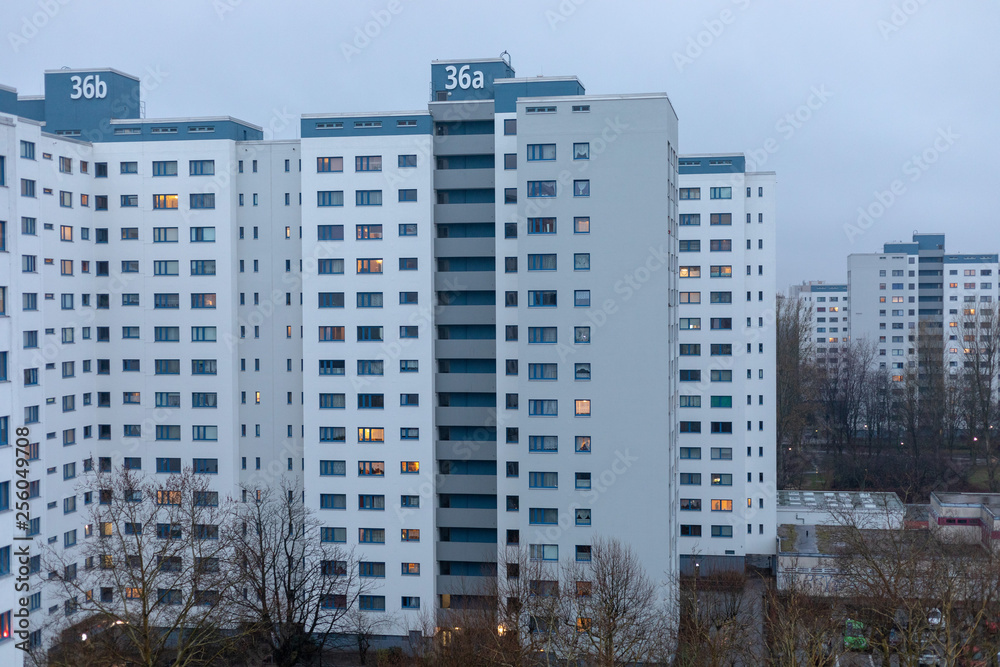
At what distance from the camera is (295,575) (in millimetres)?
43156

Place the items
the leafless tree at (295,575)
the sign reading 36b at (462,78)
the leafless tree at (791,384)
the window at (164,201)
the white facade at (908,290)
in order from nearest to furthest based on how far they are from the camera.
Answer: the leafless tree at (295,575), the sign reading 36b at (462,78), the window at (164,201), the leafless tree at (791,384), the white facade at (908,290)

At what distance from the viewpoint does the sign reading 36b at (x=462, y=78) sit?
45719mm

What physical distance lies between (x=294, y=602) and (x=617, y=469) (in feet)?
56.6

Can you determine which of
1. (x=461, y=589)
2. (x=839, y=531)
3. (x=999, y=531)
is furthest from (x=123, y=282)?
(x=999, y=531)

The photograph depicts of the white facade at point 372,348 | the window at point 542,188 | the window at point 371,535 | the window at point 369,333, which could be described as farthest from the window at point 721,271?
the window at point 371,535

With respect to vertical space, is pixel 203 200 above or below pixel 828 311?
above

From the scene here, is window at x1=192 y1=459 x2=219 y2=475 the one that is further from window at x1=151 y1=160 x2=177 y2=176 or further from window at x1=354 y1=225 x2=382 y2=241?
window at x1=151 y1=160 x2=177 y2=176

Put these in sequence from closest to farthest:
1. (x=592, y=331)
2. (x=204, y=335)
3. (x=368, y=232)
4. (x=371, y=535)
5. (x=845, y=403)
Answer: (x=592, y=331), (x=371, y=535), (x=368, y=232), (x=204, y=335), (x=845, y=403)

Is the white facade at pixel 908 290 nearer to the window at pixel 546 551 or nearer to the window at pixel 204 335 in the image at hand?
the window at pixel 546 551

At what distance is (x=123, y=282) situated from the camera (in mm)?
47375

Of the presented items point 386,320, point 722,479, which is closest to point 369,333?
point 386,320

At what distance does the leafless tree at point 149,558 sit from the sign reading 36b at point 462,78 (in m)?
25.2

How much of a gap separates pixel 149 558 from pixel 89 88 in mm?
26753

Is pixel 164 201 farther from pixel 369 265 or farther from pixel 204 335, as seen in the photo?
pixel 369 265
